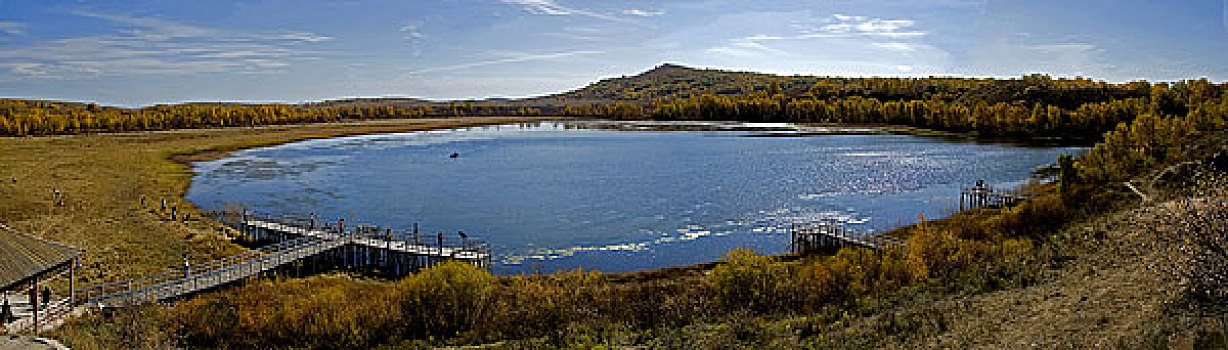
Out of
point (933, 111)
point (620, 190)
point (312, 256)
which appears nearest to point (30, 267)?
point (312, 256)

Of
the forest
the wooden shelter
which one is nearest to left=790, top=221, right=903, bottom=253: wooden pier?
the wooden shelter

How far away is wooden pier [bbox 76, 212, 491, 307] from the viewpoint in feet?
89.2

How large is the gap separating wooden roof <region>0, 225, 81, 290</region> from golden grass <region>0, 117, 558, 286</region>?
882 cm

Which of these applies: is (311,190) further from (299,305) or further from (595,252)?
(299,305)

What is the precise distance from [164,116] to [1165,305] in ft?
549

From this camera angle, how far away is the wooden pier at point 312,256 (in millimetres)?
27203

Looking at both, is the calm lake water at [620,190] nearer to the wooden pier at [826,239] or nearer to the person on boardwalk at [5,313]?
the wooden pier at [826,239]

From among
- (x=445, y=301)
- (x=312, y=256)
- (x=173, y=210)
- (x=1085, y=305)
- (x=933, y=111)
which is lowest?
(x=312, y=256)

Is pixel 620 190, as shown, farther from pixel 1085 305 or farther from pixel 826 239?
pixel 1085 305

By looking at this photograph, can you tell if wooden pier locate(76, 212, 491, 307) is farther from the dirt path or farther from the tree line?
the tree line

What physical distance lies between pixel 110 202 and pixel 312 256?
21661mm

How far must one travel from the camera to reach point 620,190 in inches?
2132

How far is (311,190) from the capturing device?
55844 mm

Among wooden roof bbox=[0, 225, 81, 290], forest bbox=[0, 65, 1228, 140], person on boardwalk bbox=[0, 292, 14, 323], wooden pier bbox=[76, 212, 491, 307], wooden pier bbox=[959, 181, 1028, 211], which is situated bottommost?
wooden pier bbox=[76, 212, 491, 307]
